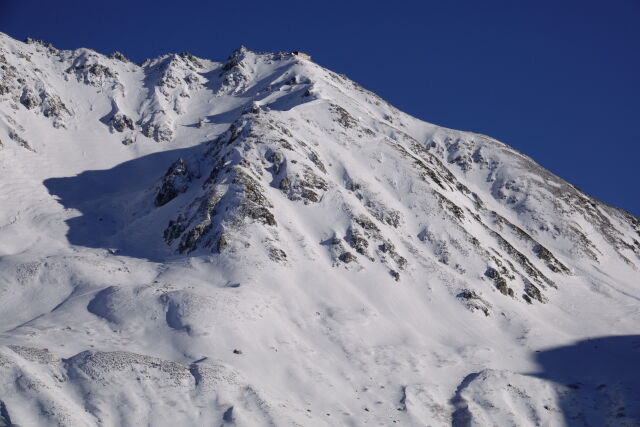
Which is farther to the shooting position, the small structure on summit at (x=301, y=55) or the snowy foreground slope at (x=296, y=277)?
the small structure on summit at (x=301, y=55)

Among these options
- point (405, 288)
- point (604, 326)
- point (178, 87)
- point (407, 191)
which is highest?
point (178, 87)

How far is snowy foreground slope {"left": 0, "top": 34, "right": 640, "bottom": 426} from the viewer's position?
150 ft

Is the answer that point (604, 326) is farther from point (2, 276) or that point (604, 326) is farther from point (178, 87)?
point (178, 87)

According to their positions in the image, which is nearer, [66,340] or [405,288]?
[66,340]

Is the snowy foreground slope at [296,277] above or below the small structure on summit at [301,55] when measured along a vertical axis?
below

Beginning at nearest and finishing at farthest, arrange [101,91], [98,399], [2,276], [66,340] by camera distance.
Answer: [98,399] → [66,340] → [2,276] → [101,91]

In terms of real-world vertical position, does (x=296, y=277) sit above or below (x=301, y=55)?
below

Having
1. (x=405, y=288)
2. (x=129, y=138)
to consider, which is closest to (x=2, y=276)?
(x=405, y=288)

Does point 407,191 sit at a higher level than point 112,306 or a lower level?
higher

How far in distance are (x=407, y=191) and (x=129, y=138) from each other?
53.9 meters

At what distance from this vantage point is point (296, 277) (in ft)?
205

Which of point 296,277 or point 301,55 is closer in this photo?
point 296,277

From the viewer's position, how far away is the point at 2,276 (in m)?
58.8

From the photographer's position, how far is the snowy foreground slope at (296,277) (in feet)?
150
